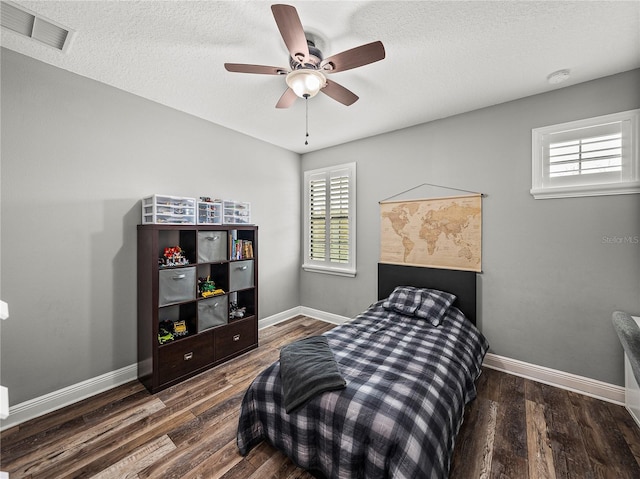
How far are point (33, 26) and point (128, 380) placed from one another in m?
2.87

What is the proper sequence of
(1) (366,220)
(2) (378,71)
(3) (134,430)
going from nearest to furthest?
(3) (134,430) → (2) (378,71) → (1) (366,220)

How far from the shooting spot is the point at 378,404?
4.75 feet

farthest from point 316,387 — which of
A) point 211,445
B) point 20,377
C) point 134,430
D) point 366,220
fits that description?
point 366,220

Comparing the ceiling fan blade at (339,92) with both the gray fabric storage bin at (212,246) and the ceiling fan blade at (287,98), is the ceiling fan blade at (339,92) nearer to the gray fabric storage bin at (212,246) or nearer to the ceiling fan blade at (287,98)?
the ceiling fan blade at (287,98)

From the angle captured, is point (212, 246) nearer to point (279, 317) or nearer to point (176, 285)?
point (176, 285)

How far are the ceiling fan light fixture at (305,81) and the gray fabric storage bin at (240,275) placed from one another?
76.5 inches

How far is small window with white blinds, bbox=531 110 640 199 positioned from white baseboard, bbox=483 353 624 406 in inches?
63.6

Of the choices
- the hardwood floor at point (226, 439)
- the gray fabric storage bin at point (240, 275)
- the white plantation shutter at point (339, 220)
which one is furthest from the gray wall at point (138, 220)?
the white plantation shutter at point (339, 220)

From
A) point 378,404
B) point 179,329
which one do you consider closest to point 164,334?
point 179,329

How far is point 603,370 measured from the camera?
7.46 feet

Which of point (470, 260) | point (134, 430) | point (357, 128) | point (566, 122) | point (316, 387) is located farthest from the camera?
point (357, 128)

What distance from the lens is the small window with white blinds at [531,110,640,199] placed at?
7.10 ft

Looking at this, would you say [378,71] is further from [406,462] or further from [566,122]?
[406,462]

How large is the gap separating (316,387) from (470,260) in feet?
7.22
